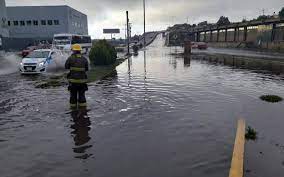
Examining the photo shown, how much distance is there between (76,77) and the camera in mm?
8773

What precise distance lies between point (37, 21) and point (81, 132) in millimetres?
72432

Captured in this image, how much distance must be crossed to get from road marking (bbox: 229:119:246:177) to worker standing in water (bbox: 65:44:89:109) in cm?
477

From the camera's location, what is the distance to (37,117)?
805cm

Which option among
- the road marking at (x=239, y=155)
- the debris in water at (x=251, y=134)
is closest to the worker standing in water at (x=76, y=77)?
the road marking at (x=239, y=155)

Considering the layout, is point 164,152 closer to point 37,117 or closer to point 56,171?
point 56,171

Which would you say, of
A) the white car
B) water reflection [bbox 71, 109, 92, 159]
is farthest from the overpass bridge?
water reflection [bbox 71, 109, 92, 159]

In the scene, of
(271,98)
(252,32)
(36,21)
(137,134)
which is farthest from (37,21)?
(137,134)

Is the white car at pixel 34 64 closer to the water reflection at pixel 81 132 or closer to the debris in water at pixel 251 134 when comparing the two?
the water reflection at pixel 81 132

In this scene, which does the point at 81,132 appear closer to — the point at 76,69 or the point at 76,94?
the point at 76,94

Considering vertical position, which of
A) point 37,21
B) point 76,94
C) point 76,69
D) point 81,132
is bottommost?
point 81,132

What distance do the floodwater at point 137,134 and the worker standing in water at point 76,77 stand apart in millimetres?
484

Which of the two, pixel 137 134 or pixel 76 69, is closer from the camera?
pixel 137 134

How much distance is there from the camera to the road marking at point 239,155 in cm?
451

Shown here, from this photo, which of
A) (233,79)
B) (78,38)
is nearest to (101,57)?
(233,79)
